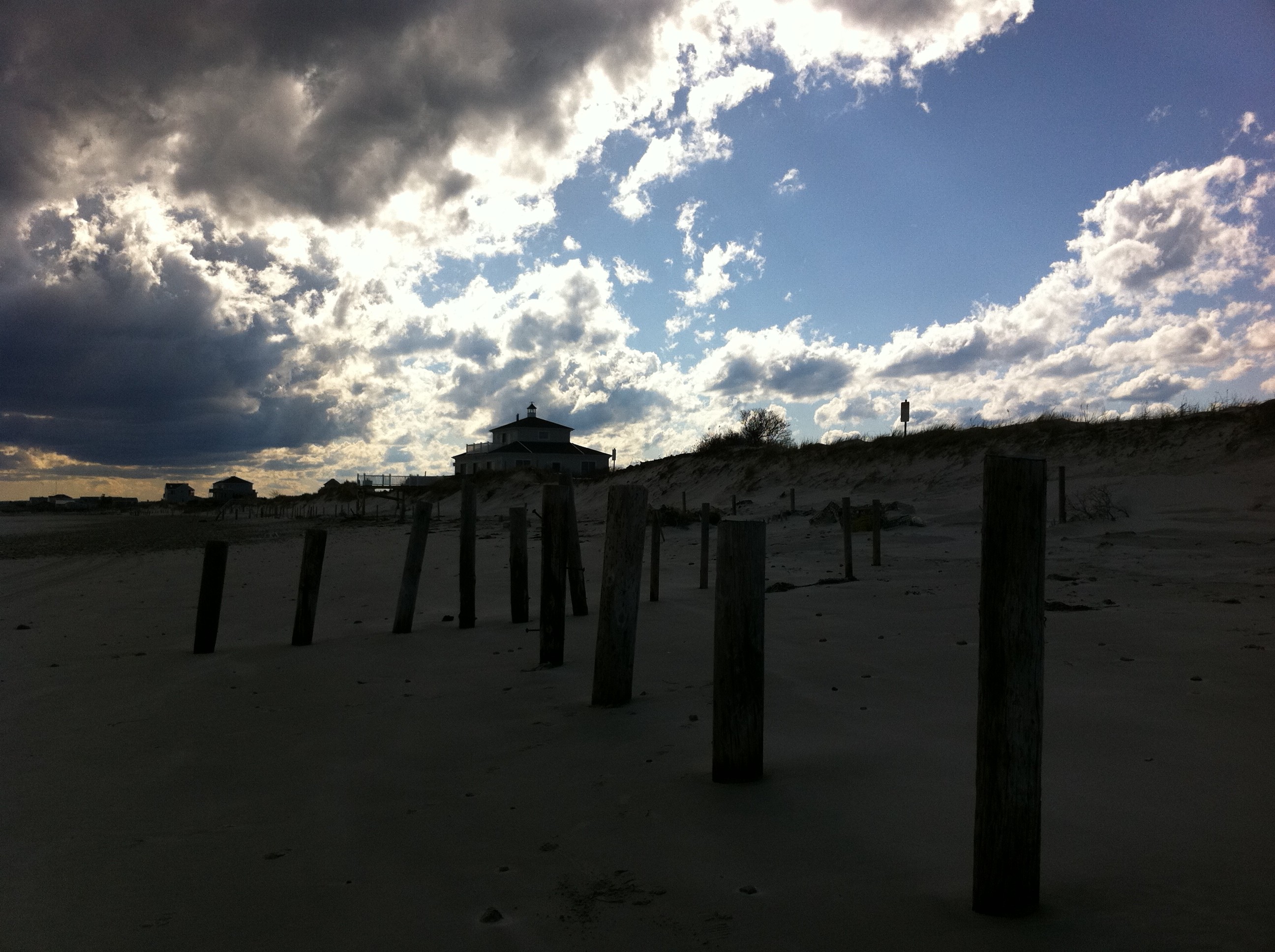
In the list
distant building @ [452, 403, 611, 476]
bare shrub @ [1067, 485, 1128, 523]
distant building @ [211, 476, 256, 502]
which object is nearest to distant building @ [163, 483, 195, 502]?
distant building @ [211, 476, 256, 502]

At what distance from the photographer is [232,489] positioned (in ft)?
421

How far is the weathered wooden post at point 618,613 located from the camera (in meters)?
5.80

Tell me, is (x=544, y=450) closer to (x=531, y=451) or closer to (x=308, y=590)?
(x=531, y=451)

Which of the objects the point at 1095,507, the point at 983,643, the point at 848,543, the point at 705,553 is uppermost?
the point at 1095,507

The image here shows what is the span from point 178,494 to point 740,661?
523 feet

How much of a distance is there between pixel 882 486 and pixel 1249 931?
27.4m

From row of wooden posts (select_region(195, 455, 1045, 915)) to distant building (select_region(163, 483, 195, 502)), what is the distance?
152m

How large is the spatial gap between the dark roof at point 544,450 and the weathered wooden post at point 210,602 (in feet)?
224

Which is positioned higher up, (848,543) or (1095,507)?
(1095,507)

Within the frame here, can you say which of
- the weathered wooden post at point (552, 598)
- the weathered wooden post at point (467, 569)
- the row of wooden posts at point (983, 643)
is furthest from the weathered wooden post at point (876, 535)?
the weathered wooden post at point (552, 598)

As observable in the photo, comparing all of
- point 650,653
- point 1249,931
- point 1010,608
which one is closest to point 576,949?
point 1010,608

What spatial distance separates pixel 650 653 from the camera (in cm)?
775

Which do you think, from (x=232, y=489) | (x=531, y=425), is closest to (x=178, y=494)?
(x=232, y=489)

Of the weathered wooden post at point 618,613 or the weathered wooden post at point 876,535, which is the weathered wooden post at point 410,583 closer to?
the weathered wooden post at point 618,613
